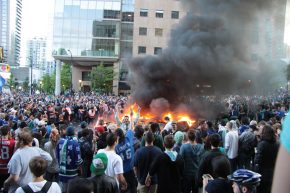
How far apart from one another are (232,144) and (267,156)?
7.49 ft

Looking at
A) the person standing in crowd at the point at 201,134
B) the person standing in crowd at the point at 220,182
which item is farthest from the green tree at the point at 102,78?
the person standing in crowd at the point at 220,182

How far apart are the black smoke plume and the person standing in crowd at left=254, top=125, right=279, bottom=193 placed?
14860mm

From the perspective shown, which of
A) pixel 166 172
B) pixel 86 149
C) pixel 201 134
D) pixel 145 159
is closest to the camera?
pixel 166 172

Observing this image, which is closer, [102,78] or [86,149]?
[86,149]

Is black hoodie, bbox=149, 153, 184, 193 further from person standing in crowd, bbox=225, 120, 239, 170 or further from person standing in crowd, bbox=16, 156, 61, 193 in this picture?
person standing in crowd, bbox=225, 120, 239, 170

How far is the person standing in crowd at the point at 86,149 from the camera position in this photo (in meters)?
7.69

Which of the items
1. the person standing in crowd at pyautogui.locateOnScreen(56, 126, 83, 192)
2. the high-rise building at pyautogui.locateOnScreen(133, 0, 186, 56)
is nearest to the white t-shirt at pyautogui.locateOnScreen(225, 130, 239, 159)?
the person standing in crowd at pyautogui.locateOnScreen(56, 126, 83, 192)

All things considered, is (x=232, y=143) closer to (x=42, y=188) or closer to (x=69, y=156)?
(x=69, y=156)

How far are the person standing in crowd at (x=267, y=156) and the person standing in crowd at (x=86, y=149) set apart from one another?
11.6 ft

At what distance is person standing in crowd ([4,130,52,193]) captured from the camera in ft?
16.3

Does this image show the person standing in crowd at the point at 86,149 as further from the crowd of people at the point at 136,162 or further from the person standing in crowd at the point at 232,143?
the person standing in crowd at the point at 232,143

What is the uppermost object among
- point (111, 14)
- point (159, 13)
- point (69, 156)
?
point (111, 14)

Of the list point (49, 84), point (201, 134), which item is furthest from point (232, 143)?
point (49, 84)

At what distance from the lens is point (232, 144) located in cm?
866
